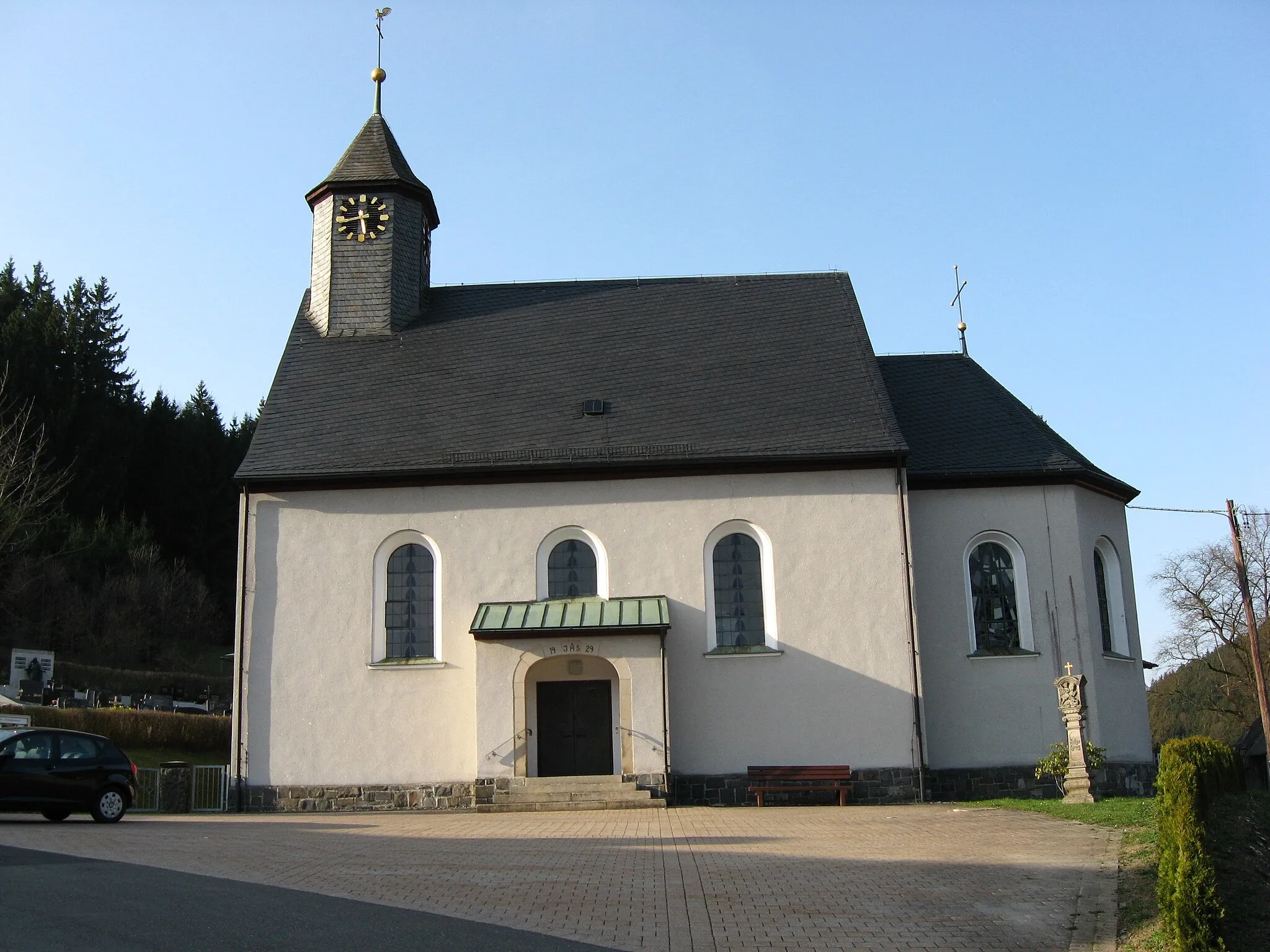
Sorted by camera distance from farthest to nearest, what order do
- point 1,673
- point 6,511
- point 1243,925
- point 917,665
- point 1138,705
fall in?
point 1,673
point 6,511
point 1138,705
point 917,665
point 1243,925

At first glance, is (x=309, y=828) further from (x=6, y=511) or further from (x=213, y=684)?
(x=213, y=684)

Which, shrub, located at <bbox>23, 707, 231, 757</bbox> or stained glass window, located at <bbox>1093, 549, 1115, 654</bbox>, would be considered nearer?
stained glass window, located at <bbox>1093, 549, 1115, 654</bbox>

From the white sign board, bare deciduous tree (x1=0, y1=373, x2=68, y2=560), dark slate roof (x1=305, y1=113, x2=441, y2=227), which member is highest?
dark slate roof (x1=305, y1=113, x2=441, y2=227)

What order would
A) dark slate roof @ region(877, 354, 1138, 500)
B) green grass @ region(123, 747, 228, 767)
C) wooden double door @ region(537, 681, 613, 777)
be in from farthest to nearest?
green grass @ region(123, 747, 228, 767), dark slate roof @ region(877, 354, 1138, 500), wooden double door @ region(537, 681, 613, 777)

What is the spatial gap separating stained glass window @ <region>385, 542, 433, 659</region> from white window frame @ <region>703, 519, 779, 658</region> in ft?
16.4

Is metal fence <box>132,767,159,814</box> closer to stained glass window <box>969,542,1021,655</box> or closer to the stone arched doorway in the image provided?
the stone arched doorway

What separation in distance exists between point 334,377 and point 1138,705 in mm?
16711

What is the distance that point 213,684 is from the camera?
143ft

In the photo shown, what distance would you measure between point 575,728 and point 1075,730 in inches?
326

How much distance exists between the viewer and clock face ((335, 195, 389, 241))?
2495cm

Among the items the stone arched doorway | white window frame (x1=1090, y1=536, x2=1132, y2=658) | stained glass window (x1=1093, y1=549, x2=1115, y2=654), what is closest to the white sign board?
the stone arched doorway

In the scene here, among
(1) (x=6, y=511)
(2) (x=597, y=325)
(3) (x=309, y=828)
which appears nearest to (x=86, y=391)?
(1) (x=6, y=511)

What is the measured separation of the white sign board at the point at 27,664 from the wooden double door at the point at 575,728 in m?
23.5

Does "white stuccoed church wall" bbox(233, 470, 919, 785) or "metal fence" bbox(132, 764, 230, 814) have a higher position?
"white stuccoed church wall" bbox(233, 470, 919, 785)
